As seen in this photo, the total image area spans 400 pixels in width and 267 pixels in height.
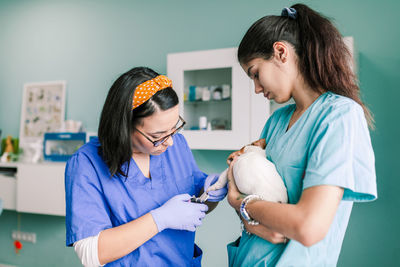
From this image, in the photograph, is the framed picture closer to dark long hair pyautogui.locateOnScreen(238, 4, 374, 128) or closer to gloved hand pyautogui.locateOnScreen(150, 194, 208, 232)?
gloved hand pyautogui.locateOnScreen(150, 194, 208, 232)

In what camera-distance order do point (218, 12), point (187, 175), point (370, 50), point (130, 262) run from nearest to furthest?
1. point (130, 262)
2. point (187, 175)
3. point (370, 50)
4. point (218, 12)

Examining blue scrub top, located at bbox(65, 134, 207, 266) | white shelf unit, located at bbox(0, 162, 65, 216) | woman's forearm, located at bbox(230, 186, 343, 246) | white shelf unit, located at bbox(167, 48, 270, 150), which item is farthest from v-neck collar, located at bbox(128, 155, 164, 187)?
white shelf unit, located at bbox(0, 162, 65, 216)

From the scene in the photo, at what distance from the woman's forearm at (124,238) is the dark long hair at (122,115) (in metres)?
0.19

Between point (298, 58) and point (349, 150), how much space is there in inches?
11.9

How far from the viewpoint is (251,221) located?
0.90 m

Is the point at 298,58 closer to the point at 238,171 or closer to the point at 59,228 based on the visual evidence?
the point at 238,171

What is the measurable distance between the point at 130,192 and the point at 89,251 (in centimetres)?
24

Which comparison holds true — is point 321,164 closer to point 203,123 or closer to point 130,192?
point 130,192

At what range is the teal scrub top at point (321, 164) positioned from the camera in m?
0.75

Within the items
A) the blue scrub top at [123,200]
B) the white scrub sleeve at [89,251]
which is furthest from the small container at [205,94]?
the white scrub sleeve at [89,251]

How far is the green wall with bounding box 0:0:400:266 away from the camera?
6.58 feet

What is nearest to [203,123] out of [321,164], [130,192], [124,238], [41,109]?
[130,192]

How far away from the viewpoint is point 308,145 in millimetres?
854

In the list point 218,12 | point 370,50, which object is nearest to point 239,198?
point 370,50
